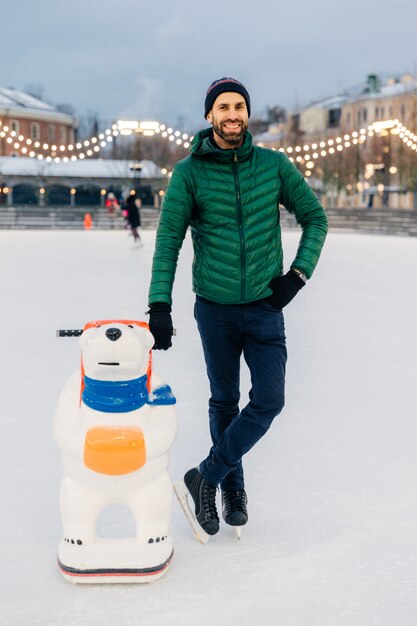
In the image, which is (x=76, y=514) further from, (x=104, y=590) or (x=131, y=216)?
(x=131, y=216)

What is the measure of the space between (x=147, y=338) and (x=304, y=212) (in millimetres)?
770

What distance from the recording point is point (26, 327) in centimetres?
710

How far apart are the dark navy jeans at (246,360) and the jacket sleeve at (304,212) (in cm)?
20

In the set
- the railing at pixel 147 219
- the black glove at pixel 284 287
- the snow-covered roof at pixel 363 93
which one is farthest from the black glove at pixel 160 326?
the snow-covered roof at pixel 363 93

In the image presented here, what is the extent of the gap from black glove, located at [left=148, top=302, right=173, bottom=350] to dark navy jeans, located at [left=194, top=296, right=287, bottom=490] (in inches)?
9.6

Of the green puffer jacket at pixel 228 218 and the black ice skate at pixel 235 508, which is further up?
the green puffer jacket at pixel 228 218

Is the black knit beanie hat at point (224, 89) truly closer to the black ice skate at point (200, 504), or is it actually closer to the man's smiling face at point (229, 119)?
the man's smiling face at point (229, 119)

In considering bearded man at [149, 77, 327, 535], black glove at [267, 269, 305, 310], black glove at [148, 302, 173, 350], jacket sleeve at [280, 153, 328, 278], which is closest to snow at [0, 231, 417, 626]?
bearded man at [149, 77, 327, 535]

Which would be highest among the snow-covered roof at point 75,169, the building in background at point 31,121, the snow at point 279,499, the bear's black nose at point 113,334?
the building in background at point 31,121

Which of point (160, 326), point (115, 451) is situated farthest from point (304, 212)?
point (115, 451)

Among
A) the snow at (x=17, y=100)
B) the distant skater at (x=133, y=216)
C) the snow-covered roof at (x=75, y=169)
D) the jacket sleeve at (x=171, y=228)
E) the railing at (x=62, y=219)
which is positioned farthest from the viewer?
the snow at (x=17, y=100)

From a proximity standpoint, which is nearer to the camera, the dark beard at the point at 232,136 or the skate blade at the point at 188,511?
the dark beard at the point at 232,136

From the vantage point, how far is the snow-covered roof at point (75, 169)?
48375mm

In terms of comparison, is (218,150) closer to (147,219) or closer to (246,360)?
(246,360)
